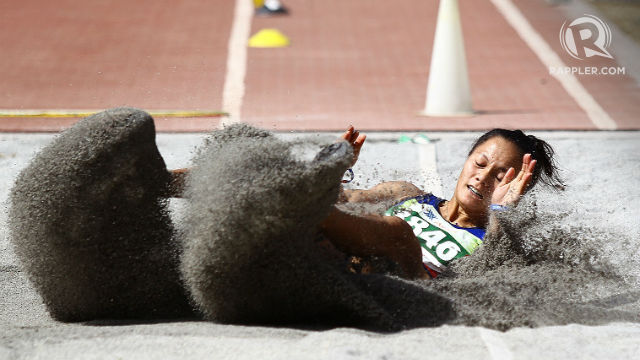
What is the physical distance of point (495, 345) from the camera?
271 centimetres

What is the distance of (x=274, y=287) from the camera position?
2.81 m

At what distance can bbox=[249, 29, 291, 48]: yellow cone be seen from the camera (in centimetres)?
967

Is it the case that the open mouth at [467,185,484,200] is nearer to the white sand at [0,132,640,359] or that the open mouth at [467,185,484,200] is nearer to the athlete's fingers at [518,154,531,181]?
the athlete's fingers at [518,154,531,181]

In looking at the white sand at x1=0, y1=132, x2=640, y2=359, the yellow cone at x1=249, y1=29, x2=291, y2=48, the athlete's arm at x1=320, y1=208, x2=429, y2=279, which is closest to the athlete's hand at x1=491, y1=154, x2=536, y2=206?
the athlete's arm at x1=320, y1=208, x2=429, y2=279

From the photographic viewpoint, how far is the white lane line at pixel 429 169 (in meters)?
5.14

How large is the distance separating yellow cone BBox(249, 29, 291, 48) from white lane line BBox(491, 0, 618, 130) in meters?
2.73

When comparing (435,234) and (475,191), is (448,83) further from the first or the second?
(435,234)

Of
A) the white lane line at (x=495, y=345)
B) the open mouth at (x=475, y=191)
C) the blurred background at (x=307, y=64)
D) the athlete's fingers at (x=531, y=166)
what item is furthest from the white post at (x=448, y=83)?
the white lane line at (x=495, y=345)

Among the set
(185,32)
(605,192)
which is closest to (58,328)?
(605,192)

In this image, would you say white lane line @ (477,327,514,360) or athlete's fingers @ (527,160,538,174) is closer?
white lane line @ (477,327,514,360)

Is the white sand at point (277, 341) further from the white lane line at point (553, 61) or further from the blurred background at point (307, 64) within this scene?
the white lane line at point (553, 61)

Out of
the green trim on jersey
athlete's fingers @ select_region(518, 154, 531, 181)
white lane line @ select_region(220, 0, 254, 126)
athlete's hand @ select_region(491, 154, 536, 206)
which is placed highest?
athlete's fingers @ select_region(518, 154, 531, 181)

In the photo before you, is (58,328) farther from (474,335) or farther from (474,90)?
(474,90)

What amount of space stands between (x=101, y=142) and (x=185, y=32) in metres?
7.40
